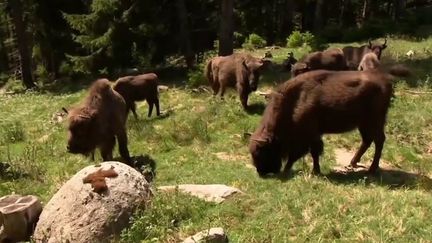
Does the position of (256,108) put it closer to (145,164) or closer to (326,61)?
(326,61)

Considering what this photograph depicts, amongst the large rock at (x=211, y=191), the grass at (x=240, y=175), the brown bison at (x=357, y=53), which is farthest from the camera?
the brown bison at (x=357, y=53)

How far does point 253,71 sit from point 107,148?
5516mm

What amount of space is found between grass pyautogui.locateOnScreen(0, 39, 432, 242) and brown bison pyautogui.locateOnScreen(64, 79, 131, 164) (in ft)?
2.78

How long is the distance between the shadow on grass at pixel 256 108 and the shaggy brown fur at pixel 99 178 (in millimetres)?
7498

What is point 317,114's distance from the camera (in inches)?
394

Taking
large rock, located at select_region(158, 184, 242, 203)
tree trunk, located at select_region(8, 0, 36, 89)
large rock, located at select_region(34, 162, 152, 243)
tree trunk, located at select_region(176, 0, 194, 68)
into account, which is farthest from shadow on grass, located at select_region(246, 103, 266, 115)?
tree trunk, located at select_region(8, 0, 36, 89)

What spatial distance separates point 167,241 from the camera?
7562 millimetres

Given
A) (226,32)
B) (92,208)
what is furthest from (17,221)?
(226,32)

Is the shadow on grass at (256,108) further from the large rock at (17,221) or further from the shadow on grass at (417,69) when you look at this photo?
the large rock at (17,221)

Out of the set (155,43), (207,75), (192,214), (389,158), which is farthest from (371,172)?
(155,43)

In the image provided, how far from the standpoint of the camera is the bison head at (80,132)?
11016mm

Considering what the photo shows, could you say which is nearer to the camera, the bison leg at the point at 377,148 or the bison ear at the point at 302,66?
the bison leg at the point at 377,148

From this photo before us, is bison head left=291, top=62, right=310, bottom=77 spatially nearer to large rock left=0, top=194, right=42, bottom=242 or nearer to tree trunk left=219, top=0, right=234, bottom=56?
tree trunk left=219, top=0, right=234, bottom=56

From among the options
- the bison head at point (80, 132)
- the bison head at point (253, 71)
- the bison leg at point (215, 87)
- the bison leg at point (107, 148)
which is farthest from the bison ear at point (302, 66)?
the bison head at point (80, 132)
